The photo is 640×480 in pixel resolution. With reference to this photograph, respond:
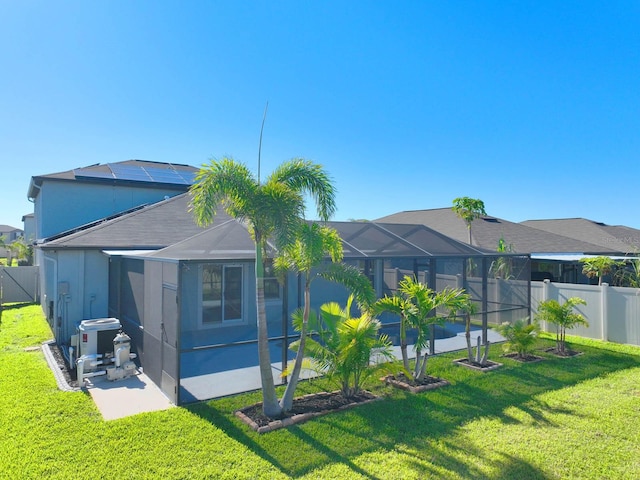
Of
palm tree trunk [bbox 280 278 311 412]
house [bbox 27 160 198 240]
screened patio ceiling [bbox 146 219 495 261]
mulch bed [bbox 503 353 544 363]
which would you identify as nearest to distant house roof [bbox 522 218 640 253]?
mulch bed [bbox 503 353 544 363]

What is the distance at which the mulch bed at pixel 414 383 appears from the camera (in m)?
7.16

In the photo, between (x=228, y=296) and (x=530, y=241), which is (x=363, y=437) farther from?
(x=530, y=241)

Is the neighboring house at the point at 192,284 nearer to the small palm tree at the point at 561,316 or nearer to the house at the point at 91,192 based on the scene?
the small palm tree at the point at 561,316

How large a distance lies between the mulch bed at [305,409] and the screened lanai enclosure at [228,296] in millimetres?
1034

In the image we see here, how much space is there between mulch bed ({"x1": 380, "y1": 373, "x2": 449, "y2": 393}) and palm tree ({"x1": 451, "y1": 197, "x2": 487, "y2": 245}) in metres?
13.7

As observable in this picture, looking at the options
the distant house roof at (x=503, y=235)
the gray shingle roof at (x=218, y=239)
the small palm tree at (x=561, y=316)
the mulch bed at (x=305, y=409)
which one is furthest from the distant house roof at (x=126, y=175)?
the distant house roof at (x=503, y=235)

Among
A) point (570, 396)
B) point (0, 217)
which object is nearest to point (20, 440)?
point (570, 396)

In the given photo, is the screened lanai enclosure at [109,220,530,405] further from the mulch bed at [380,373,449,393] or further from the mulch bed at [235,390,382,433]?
the mulch bed at [380,373,449,393]

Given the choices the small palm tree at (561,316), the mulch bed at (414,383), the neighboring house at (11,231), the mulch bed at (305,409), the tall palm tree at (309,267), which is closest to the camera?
the mulch bed at (305,409)

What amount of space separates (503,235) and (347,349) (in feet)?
61.1

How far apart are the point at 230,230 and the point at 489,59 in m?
10.9

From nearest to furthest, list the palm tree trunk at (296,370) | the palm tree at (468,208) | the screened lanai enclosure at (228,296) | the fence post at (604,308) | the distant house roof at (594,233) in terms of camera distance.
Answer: the palm tree trunk at (296,370) → the screened lanai enclosure at (228,296) → the fence post at (604,308) → the palm tree at (468,208) → the distant house roof at (594,233)

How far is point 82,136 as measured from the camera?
15.8m

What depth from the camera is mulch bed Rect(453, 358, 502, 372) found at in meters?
8.40
